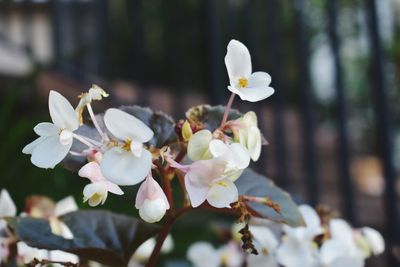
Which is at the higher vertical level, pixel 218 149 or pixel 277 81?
pixel 218 149

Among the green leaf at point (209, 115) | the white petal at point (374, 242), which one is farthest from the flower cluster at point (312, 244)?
the green leaf at point (209, 115)

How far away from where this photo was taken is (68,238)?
0.46m

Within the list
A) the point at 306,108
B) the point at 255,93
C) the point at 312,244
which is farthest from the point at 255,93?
the point at 306,108

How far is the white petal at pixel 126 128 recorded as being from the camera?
13.3 inches

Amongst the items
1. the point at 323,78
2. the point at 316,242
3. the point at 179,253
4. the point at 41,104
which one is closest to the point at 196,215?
the point at 179,253

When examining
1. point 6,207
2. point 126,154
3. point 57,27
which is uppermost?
point 126,154

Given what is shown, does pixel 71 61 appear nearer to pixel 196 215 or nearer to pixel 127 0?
pixel 127 0

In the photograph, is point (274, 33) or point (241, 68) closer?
point (241, 68)

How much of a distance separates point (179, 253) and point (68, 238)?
2.69 feet

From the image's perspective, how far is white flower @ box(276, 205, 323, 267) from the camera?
50cm

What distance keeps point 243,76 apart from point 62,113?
0.38 feet

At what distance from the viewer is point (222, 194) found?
1.14 ft

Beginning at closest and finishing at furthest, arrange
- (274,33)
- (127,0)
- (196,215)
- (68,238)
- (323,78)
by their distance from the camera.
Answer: (68,238), (196,215), (274,33), (127,0), (323,78)

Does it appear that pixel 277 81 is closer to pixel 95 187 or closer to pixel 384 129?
pixel 384 129
